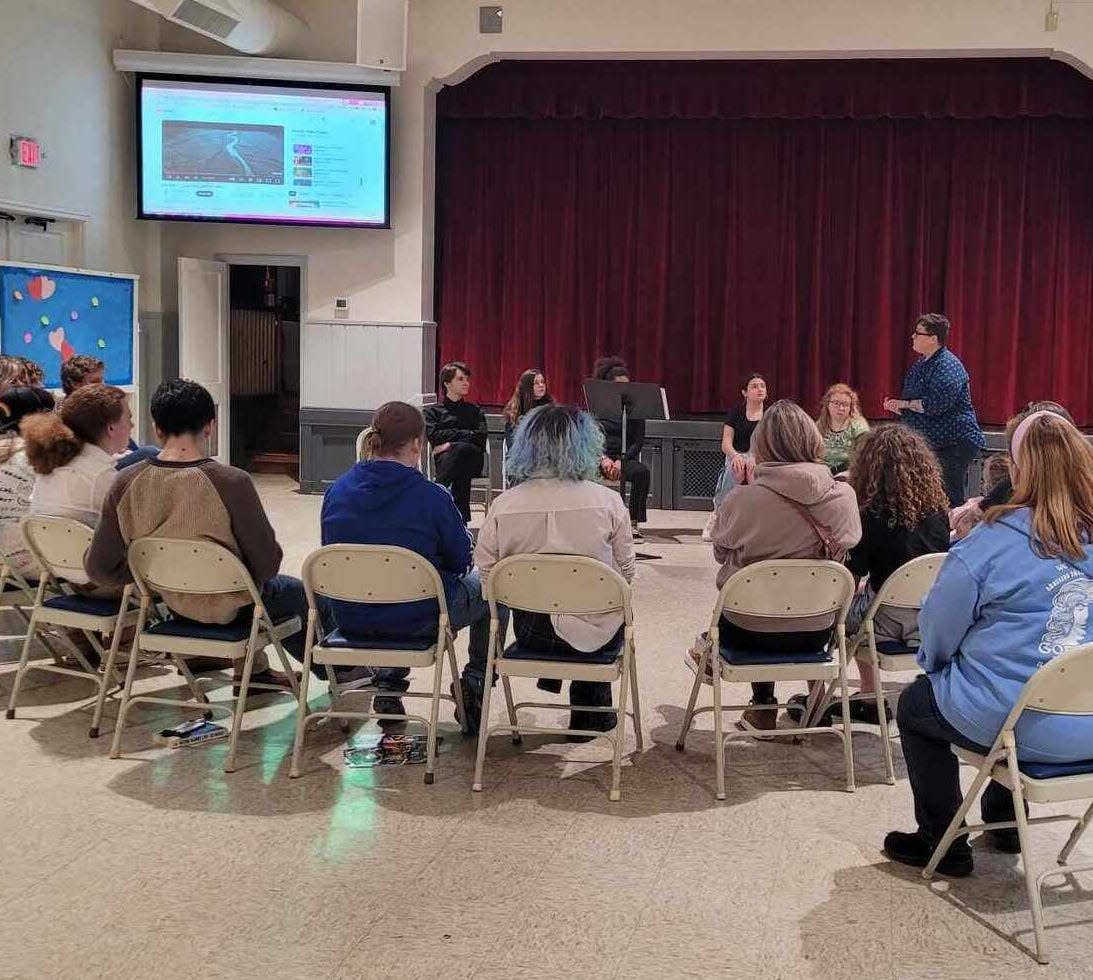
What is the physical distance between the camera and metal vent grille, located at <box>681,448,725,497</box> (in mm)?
9516

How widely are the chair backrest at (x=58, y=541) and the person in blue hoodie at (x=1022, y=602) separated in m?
2.69

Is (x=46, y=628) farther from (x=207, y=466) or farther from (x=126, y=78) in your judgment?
(x=126, y=78)

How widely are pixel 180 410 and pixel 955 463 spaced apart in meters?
5.06

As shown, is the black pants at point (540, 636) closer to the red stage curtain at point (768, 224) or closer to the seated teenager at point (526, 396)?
the seated teenager at point (526, 396)

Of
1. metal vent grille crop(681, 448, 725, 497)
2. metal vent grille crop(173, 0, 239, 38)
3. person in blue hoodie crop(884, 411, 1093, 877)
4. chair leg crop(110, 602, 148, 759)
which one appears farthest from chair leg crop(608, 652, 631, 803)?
metal vent grille crop(173, 0, 239, 38)

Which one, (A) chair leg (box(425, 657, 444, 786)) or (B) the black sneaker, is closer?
(B) the black sneaker

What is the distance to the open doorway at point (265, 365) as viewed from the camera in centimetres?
1134

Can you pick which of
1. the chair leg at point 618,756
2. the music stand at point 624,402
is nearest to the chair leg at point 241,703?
the chair leg at point 618,756

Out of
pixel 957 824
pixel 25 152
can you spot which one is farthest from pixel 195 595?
pixel 25 152

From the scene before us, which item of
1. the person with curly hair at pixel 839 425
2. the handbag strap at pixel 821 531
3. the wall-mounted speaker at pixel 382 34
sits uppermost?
the wall-mounted speaker at pixel 382 34

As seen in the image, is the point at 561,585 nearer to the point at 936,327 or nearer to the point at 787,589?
the point at 787,589

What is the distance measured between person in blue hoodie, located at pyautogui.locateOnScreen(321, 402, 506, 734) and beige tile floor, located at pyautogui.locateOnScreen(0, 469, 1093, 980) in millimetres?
471

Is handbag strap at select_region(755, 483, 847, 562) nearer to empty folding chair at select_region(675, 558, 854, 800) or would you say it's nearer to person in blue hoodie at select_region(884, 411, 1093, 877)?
empty folding chair at select_region(675, 558, 854, 800)

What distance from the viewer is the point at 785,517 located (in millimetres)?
3838
